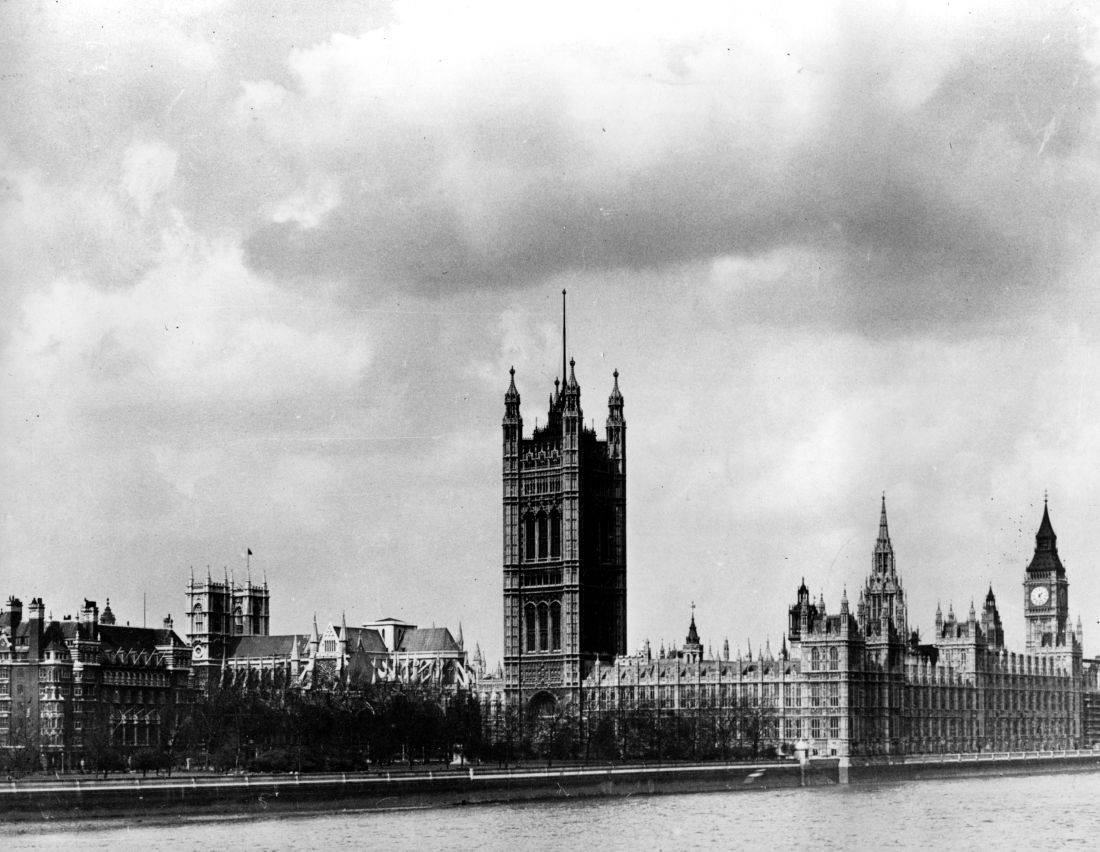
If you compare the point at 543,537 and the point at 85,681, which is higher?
the point at 543,537

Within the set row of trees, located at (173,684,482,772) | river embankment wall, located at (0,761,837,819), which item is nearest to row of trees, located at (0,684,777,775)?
row of trees, located at (173,684,482,772)

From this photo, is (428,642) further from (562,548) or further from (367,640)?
(562,548)

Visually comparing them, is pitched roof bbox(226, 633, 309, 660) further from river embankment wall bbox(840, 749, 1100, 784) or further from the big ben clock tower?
the big ben clock tower

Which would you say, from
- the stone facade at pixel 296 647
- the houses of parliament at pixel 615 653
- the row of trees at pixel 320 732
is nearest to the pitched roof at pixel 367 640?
the stone facade at pixel 296 647

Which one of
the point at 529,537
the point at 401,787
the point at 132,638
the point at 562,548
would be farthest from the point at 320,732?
the point at 529,537

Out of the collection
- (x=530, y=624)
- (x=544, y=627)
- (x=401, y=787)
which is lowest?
(x=401, y=787)

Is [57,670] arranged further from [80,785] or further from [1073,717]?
[1073,717]

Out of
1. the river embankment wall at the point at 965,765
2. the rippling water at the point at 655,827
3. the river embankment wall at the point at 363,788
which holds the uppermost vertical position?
the river embankment wall at the point at 363,788

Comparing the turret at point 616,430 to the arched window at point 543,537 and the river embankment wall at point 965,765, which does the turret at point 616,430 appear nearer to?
the arched window at point 543,537
